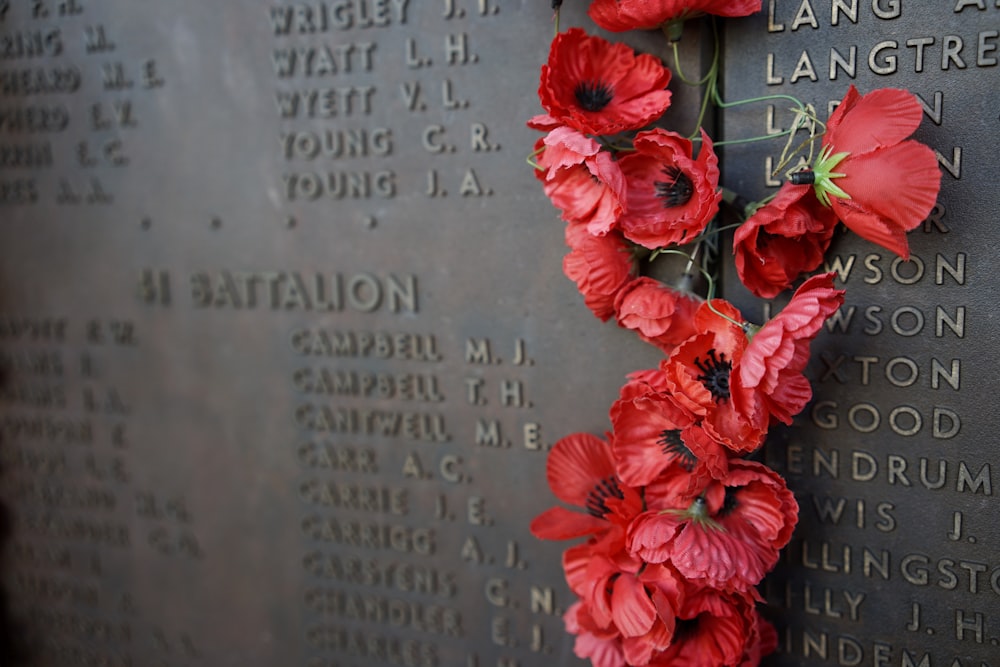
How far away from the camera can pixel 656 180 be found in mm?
1298

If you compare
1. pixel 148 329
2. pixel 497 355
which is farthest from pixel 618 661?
pixel 148 329

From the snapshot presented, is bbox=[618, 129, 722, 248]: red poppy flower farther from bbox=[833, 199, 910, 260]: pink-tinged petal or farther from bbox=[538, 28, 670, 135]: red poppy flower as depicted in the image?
bbox=[833, 199, 910, 260]: pink-tinged petal

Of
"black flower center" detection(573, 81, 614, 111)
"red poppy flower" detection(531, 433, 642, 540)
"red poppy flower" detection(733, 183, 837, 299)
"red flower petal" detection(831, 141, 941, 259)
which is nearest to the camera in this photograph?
"red flower petal" detection(831, 141, 941, 259)

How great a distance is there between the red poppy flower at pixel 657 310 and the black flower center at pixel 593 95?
32cm

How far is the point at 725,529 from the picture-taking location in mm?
1264

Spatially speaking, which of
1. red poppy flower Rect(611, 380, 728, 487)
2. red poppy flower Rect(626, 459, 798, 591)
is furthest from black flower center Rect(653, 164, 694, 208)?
red poppy flower Rect(626, 459, 798, 591)

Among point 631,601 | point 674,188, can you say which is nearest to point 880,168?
point 674,188

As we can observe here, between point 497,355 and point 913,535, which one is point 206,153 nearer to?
point 497,355

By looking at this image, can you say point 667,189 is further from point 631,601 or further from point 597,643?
point 597,643

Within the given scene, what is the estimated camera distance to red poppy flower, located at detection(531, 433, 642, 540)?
142 centimetres

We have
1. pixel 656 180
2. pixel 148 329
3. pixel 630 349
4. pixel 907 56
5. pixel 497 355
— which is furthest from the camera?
pixel 148 329

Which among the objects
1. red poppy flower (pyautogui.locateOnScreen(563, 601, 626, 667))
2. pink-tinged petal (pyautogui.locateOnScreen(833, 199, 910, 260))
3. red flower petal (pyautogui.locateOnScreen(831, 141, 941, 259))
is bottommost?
red poppy flower (pyautogui.locateOnScreen(563, 601, 626, 667))

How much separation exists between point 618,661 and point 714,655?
0.59ft

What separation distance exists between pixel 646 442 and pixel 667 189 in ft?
1.51
